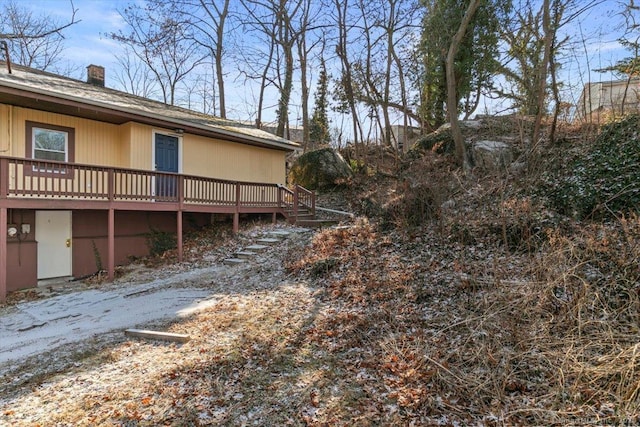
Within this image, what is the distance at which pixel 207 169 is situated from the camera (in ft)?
40.8

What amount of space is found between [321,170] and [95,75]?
934 centimetres

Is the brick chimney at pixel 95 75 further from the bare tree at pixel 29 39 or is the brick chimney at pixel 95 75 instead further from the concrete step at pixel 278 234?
the concrete step at pixel 278 234

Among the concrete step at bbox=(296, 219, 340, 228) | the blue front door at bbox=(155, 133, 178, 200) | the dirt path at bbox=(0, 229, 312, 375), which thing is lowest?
the dirt path at bbox=(0, 229, 312, 375)

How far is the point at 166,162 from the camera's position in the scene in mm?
11320

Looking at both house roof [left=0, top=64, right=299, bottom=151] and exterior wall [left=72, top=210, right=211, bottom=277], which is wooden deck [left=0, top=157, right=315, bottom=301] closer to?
exterior wall [left=72, top=210, right=211, bottom=277]

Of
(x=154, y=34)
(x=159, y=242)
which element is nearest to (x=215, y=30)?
(x=154, y=34)

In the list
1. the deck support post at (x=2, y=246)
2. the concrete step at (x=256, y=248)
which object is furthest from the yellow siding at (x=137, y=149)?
the concrete step at (x=256, y=248)

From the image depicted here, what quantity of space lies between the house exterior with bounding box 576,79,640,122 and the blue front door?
39.9ft

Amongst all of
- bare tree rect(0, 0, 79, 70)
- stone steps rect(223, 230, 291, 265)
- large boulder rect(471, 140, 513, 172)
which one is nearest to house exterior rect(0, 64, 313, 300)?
stone steps rect(223, 230, 291, 265)

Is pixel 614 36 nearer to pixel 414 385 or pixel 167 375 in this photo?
pixel 414 385

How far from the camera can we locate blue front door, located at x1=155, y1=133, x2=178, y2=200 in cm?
1013

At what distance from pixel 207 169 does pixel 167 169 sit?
144 centimetres

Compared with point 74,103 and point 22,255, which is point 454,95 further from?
point 22,255

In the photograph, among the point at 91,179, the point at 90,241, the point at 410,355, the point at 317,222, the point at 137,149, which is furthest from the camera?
the point at 317,222
